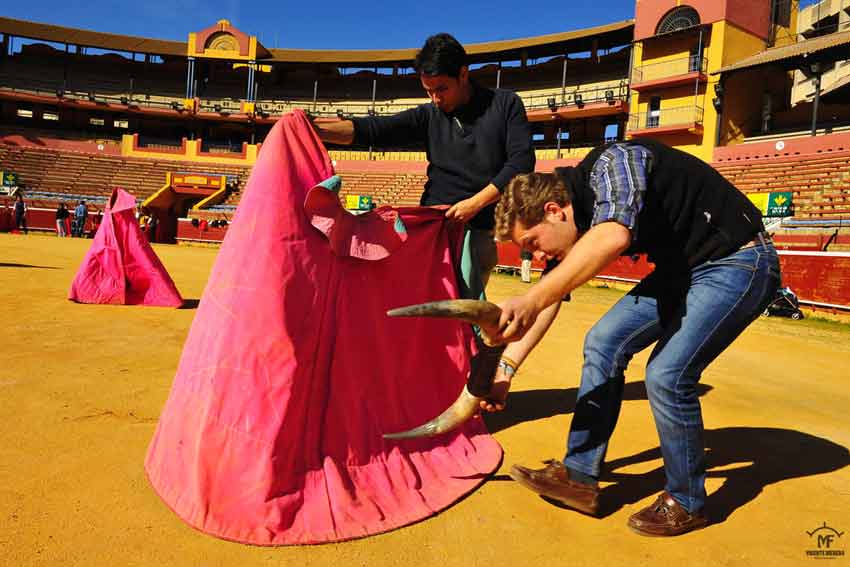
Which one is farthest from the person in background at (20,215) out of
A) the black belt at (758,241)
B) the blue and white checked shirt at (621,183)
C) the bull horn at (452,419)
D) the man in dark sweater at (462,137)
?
the black belt at (758,241)

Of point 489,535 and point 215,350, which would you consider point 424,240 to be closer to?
point 215,350

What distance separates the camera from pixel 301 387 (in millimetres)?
1825

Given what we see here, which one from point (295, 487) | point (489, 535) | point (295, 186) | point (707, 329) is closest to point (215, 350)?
point (295, 487)

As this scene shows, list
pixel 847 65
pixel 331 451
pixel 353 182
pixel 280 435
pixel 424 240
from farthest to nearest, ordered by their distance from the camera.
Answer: pixel 353 182 → pixel 847 65 → pixel 424 240 → pixel 331 451 → pixel 280 435

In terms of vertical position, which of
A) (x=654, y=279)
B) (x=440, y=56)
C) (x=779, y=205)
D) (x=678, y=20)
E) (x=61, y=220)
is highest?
(x=678, y=20)

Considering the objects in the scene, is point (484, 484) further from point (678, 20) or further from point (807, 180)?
point (678, 20)

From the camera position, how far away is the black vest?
67.6 inches

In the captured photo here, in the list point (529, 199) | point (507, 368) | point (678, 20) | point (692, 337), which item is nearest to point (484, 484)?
point (507, 368)

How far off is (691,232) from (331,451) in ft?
4.49

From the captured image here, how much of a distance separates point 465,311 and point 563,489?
2.90 ft

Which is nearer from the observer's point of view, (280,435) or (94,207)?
(280,435)

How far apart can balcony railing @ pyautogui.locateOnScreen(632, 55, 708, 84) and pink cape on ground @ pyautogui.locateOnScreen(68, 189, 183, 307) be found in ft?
73.9

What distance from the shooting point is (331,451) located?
191 cm

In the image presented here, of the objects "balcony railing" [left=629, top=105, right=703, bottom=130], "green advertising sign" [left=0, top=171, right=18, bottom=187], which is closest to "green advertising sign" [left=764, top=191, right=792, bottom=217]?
"balcony railing" [left=629, top=105, right=703, bottom=130]
